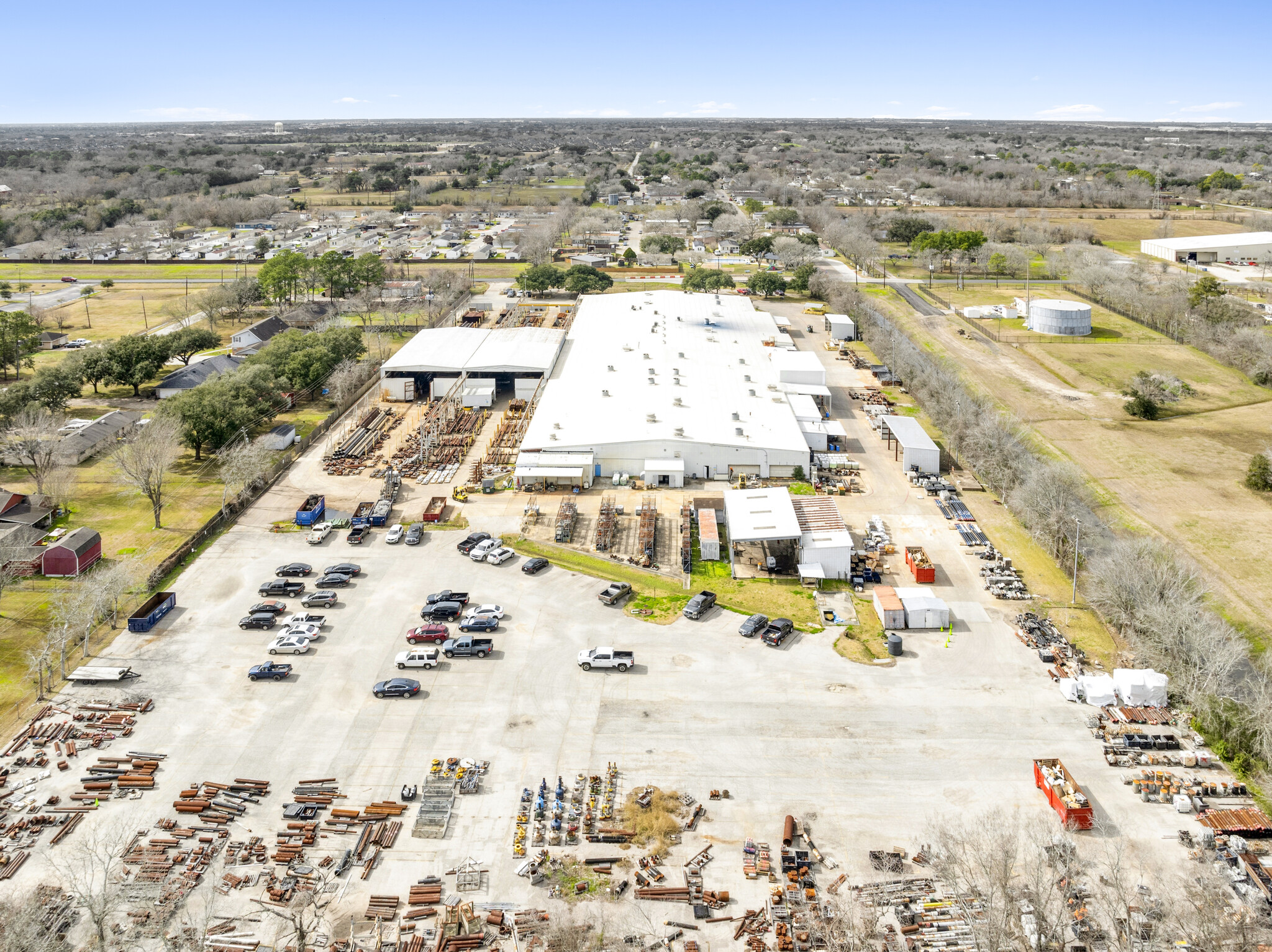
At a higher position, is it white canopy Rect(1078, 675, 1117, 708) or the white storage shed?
the white storage shed

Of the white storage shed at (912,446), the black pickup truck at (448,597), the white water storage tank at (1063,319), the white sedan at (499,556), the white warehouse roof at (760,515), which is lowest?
the black pickup truck at (448,597)

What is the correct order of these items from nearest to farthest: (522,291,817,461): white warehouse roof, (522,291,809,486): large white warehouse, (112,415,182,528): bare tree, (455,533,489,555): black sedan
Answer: (455,533,489,555): black sedan, (112,415,182,528): bare tree, (522,291,809,486): large white warehouse, (522,291,817,461): white warehouse roof

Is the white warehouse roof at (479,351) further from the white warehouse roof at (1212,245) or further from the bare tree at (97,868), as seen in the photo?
the white warehouse roof at (1212,245)

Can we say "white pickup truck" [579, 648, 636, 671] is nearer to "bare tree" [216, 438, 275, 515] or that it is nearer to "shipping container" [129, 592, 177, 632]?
"shipping container" [129, 592, 177, 632]

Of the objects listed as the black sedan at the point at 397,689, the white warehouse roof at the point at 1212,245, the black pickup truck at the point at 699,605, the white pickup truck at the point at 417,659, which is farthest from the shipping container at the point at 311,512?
the white warehouse roof at the point at 1212,245

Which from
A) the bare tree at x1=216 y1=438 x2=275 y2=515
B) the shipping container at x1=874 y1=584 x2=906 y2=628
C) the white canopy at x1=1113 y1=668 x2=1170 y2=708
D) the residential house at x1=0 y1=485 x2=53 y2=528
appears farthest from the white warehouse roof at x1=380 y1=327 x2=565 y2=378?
the white canopy at x1=1113 y1=668 x2=1170 y2=708

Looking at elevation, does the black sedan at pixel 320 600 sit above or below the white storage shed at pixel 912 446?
below

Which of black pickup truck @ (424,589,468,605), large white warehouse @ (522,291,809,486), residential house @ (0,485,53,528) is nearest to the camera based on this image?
black pickup truck @ (424,589,468,605)
